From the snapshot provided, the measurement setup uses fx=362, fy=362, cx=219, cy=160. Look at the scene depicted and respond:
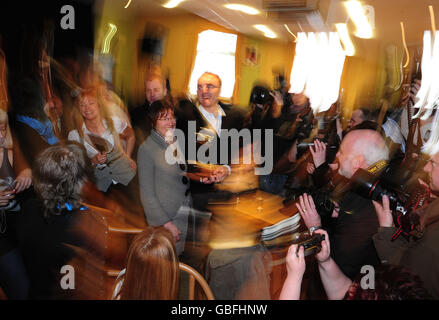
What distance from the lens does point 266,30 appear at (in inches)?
69.1

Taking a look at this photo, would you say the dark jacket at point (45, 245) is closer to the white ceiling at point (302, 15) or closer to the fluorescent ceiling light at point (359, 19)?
the white ceiling at point (302, 15)

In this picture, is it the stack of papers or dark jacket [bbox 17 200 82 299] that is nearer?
dark jacket [bbox 17 200 82 299]

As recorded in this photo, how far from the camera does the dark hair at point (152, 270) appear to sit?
4.28ft

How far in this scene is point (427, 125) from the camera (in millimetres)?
1701

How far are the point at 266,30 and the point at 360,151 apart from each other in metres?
0.73

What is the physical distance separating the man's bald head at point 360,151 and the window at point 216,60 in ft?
2.07

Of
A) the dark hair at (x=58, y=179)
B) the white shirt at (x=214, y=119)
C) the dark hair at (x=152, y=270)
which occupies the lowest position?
the dark hair at (x=152, y=270)

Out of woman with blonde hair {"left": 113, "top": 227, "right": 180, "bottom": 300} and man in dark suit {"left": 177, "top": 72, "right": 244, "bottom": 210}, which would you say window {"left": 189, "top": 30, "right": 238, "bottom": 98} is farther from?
woman with blonde hair {"left": 113, "top": 227, "right": 180, "bottom": 300}

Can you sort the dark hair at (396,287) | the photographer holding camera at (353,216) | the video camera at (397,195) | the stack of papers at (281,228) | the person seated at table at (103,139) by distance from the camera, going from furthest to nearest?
the person seated at table at (103,139), the stack of papers at (281,228), the photographer holding camera at (353,216), the video camera at (397,195), the dark hair at (396,287)

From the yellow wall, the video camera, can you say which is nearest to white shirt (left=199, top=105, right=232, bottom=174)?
the yellow wall

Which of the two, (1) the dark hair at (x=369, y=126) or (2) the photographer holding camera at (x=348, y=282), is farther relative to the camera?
(1) the dark hair at (x=369, y=126)

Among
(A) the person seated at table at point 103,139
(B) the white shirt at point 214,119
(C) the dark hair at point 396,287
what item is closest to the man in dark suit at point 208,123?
(B) the white shirt at point 214,119

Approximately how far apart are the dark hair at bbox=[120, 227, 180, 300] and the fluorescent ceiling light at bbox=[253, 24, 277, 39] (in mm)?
1073

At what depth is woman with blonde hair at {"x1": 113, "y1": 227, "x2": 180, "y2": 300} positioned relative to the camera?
131 cm
